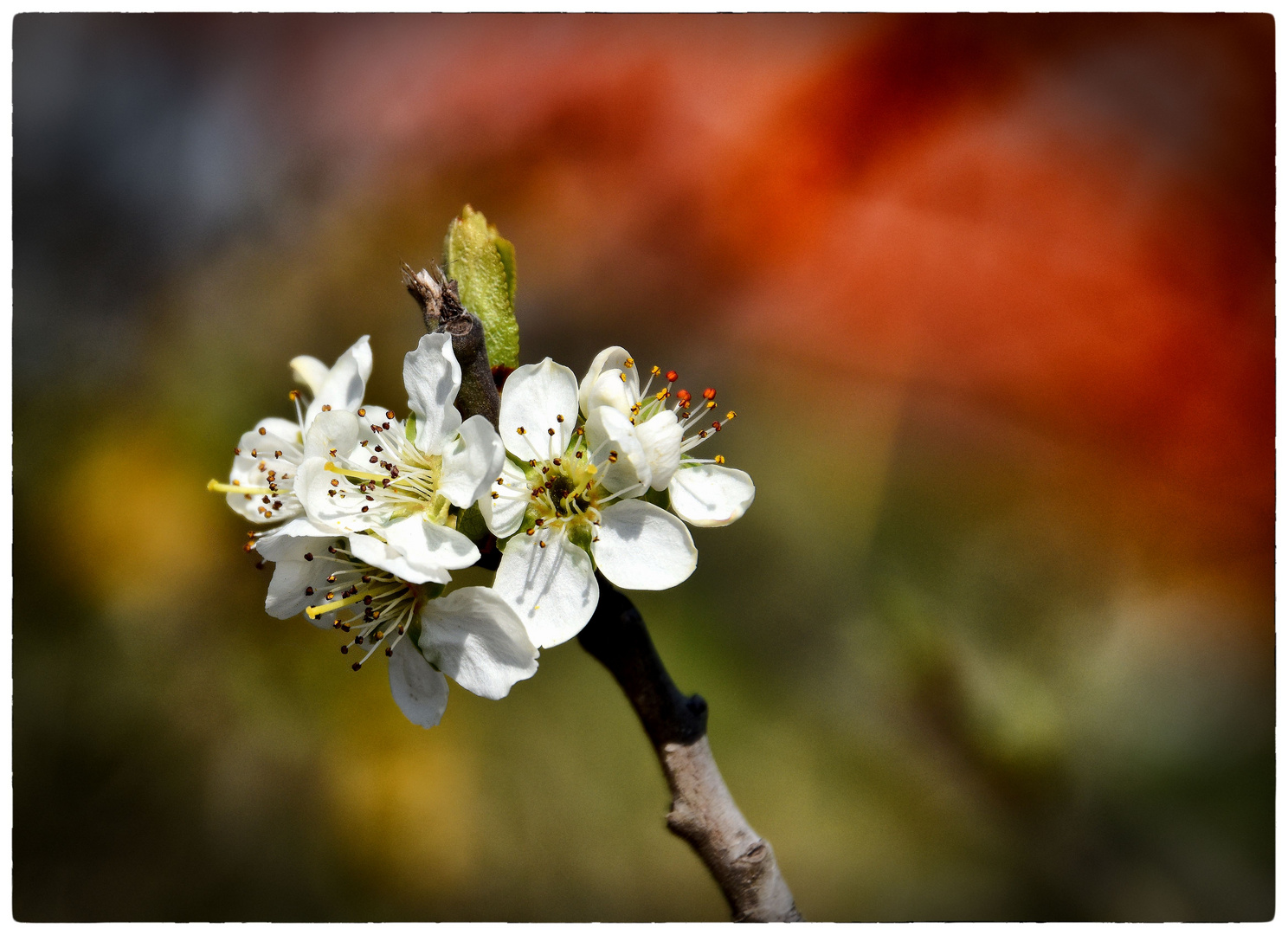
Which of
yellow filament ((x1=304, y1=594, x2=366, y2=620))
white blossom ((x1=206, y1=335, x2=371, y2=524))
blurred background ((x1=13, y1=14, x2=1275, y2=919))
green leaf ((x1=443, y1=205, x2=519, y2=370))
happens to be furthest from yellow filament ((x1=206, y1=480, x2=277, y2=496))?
blurred background ((x1=13, y1=14, x2=1275, y2=919))

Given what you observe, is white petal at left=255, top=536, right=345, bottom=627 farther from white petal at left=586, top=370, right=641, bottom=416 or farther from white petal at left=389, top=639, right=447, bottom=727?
white petal at left=586, top=370, right=641, bottom=416

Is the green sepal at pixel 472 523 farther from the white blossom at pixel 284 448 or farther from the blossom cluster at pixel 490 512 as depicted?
the white blossom at pixel 284 448

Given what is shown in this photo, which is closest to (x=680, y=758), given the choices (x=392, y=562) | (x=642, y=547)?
(x=642, y=547)

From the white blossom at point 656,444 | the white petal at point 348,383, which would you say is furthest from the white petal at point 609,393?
the white petal at point 348,383

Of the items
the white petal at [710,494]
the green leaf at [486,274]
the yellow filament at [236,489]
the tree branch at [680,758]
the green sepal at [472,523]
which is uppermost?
the green leaf at [486,274]

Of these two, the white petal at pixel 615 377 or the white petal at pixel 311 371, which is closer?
the white petal at pixel 615 377

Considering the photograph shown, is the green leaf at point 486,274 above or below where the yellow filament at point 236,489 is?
above

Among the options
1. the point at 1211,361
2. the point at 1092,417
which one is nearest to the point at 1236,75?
the point at 1211,361
